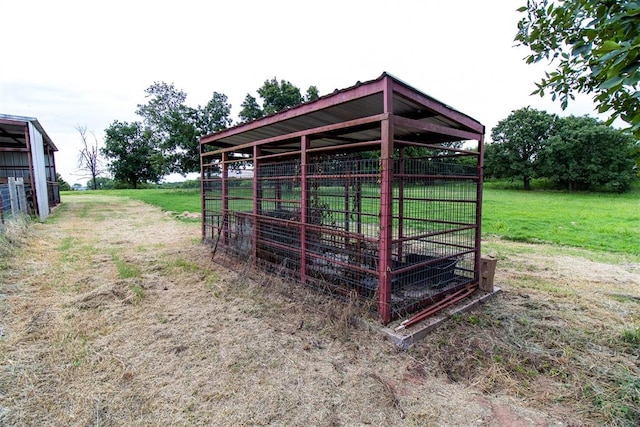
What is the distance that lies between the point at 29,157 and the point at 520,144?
30255 millimetres

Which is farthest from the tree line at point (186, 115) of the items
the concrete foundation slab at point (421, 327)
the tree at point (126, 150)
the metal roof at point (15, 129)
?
the concrete foundation slab at point (421, 327)

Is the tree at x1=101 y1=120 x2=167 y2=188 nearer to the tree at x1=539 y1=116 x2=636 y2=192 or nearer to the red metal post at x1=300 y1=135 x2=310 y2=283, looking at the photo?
the red metal post at x1=300 y1=135 x2=310 y2=283

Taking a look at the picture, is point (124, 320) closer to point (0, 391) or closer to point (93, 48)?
point (0, 391)

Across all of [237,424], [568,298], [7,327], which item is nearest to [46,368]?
[7,327]

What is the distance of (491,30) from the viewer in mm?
4570

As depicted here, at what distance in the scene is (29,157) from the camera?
31.4 feet

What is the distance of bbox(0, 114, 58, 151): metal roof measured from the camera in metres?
9.09

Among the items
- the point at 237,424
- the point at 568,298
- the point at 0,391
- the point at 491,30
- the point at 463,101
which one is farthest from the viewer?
the point at 463,101

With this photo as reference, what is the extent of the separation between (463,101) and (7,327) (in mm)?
21360

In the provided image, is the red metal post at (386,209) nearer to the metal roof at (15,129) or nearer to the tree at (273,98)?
the metal roof at (15,129)

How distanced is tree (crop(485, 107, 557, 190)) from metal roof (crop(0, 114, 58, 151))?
2898 cm

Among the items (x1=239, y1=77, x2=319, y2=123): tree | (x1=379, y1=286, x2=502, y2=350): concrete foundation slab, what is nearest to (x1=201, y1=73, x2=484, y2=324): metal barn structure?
(x1=379, y1=286, x2=502, y2=350): concrete foundation slab

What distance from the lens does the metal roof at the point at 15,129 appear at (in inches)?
358

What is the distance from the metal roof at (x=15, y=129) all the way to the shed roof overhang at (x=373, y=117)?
338 inches
